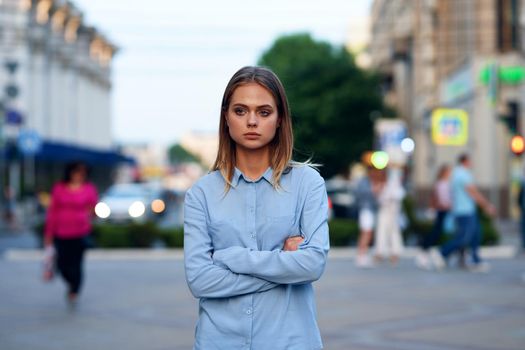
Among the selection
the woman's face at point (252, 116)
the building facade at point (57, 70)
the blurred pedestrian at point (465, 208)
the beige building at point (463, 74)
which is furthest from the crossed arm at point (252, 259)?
the building facade at point (57, 70)

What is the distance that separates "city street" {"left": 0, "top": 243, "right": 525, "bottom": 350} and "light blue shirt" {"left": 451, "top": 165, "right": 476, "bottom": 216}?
102cm

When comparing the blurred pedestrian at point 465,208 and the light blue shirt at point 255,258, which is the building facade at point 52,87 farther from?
the light blue shirt at point 255,258

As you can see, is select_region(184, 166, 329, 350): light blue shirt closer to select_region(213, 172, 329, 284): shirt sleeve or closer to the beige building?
select_region(213, 172, 329, 284): shirt sleeve

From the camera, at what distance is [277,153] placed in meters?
3.71

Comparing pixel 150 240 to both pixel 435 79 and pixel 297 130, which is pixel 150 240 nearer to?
pixel 297 130

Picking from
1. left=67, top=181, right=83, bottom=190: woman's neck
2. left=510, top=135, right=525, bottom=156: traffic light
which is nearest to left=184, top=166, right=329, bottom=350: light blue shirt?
left=67, top=181, right=83, bottom=190: woman's neck

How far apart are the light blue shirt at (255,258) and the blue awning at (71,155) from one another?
146 ft

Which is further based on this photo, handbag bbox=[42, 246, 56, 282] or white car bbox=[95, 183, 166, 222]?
white car bbox=[95, 183, 166, 222]

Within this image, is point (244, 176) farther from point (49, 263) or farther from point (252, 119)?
point (49, 263)

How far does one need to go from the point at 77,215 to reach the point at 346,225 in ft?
38.2

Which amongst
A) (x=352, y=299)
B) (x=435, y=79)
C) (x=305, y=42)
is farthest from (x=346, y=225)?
(x=305, y=42)

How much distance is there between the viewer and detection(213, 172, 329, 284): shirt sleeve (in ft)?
11.6

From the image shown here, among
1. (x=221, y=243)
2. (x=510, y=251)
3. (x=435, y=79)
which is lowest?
(x=510, y=251)

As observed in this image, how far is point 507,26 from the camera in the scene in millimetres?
39156
